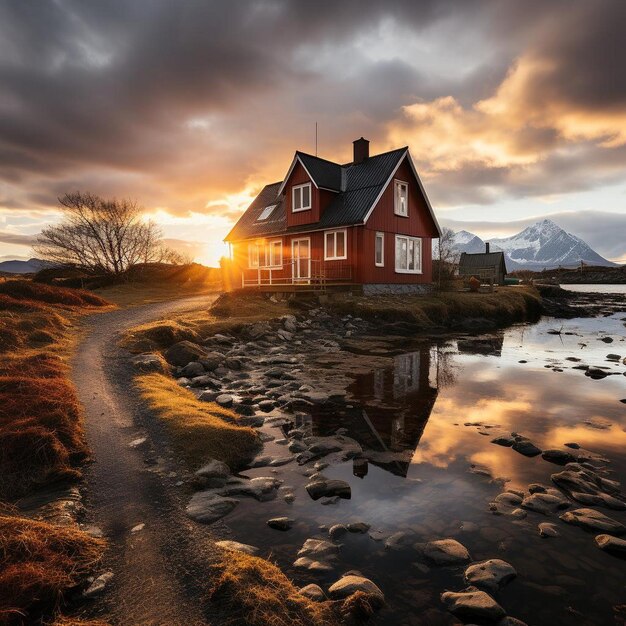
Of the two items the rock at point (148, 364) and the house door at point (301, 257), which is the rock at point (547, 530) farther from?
the house door at point (301, 257)

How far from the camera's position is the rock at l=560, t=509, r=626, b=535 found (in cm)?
451

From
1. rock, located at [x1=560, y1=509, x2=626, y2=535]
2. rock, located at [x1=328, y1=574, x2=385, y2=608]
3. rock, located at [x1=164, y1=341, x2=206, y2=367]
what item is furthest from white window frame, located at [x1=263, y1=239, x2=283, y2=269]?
rock, located at [x1=328, y1=574, x2=385, y2=608]

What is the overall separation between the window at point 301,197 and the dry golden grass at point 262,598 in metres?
24.5

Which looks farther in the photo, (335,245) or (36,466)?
(335,245)

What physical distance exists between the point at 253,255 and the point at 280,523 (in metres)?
28.1

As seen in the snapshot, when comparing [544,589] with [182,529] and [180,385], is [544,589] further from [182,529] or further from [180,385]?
[180,385]

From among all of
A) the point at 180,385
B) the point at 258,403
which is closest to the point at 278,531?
the point at 258,403

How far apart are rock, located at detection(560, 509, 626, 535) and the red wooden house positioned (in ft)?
64.7

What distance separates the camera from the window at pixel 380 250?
25.2 meters

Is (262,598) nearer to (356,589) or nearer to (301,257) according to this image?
(356,589)

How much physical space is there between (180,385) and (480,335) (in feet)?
57.3

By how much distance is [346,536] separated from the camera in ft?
14.3

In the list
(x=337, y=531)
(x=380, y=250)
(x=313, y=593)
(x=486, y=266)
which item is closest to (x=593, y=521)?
(x=337, y=531)

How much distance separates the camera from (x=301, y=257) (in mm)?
27078
